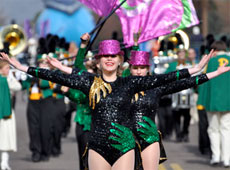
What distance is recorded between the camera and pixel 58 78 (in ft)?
23.1

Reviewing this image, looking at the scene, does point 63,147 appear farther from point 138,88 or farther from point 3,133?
point 138,88

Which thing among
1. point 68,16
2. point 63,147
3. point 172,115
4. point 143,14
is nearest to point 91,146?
point 143,14

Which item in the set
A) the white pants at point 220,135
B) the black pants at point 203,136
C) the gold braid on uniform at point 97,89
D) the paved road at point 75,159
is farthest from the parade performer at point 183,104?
the gold braid on uniform at point 97,89

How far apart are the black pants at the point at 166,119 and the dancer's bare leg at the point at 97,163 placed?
10476 millimetres

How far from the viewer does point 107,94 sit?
23.2 ft

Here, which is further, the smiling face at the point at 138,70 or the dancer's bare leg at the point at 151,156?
the smiling face at the point at 138,70

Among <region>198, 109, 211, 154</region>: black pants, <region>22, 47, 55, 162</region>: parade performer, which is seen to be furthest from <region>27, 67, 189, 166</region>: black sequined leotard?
<region>198, 109, 211, 154</region>: black pants

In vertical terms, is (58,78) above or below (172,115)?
above

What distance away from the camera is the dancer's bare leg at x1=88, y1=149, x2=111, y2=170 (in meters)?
6.97

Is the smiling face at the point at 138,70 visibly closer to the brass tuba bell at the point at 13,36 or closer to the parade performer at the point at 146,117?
the parade performer at the point at 146,117

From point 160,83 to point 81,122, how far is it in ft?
10.3

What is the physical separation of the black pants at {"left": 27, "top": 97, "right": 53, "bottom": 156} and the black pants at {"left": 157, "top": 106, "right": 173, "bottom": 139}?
410 cm

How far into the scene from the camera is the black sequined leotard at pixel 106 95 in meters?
7.02

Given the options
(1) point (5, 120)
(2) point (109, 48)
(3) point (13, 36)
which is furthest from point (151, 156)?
(3) point (13, 36)
